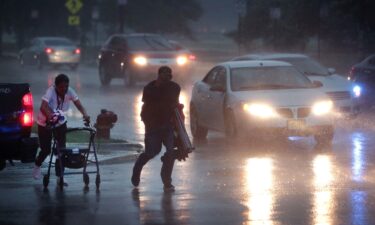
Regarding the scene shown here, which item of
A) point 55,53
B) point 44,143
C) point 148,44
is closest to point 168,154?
point 44,143

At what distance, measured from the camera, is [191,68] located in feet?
122

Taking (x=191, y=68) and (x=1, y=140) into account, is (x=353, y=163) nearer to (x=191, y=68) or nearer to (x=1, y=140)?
(x=1, y=140)

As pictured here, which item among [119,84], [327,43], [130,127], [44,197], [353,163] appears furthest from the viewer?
[327,43]

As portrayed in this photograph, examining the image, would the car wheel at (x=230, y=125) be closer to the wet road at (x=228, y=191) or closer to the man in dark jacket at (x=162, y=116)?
the wet road at (x=228, y=191)

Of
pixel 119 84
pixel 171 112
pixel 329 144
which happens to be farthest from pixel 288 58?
pixel 119 84

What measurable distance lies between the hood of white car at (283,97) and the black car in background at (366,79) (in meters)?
7.71

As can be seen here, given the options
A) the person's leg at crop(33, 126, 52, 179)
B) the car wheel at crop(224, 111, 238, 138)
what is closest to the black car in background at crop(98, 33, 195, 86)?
the car wheel at crop(224, 111, 238, 138)

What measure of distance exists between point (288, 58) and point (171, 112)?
438 inches

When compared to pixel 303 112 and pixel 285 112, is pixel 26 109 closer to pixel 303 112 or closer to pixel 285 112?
pixel 285 112

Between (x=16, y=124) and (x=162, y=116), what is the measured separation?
1.83 meters

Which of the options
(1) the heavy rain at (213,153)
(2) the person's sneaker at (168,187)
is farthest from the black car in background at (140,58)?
(2) the person's sneaker at (168,187)

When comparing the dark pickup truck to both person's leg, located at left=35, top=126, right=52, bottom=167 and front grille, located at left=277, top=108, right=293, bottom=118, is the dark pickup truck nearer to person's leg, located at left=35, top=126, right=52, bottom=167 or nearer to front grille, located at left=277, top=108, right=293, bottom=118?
person's leg, located at left=35, top=126, right=52, bottom=167

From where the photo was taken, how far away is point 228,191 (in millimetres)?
12984

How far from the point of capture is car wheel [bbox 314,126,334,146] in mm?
18438
